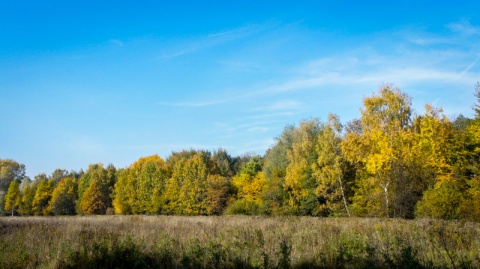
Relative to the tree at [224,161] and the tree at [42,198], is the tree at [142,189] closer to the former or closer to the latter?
the tree at [224,161]

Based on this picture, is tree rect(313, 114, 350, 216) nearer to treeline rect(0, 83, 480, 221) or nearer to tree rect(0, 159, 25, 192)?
treeline rect(0, 83, 480, 221)

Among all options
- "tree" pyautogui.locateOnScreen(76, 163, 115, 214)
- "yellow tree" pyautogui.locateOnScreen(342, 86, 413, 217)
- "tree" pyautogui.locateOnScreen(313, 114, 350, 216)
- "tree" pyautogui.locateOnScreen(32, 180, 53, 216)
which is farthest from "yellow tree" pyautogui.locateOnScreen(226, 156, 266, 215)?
"tree" pyautogui.locateOnScreen(32, 180, 53, 216)

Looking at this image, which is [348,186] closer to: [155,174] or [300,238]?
[300,238]

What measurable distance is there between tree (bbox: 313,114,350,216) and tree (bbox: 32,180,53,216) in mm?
61527

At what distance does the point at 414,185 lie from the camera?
2858 centimetres

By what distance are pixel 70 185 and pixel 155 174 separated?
2682cm

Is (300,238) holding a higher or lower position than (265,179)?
lower

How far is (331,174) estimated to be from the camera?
121ft

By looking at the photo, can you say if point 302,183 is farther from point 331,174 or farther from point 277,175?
point 277,175

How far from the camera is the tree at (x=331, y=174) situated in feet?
121

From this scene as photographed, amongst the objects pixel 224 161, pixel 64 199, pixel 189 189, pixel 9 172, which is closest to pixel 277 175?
pixel 189 189

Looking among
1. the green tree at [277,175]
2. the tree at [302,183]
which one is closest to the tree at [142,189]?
the green tree at [277,175]

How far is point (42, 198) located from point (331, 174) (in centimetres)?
6422

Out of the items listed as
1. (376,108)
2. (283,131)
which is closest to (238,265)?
(376,108)
